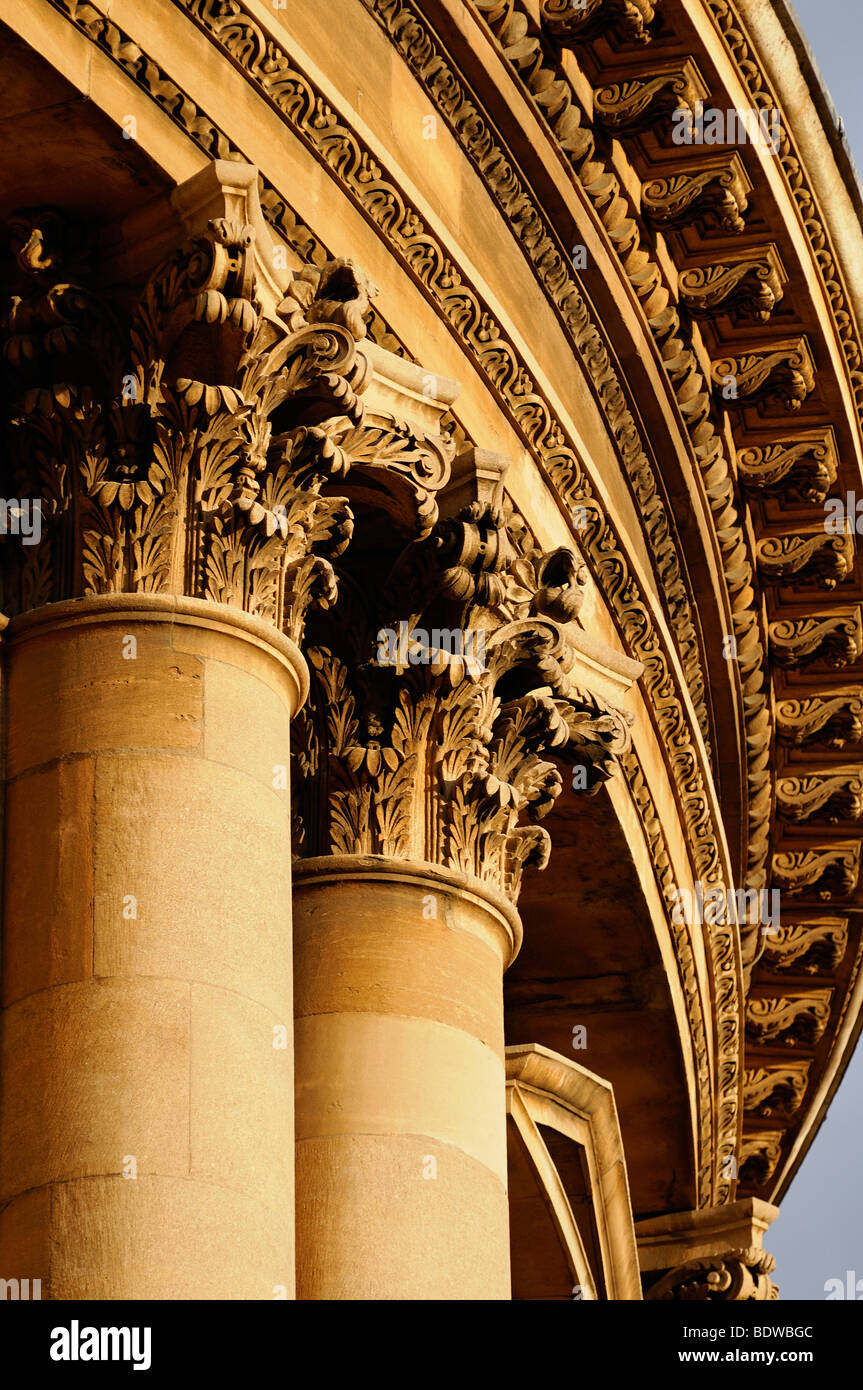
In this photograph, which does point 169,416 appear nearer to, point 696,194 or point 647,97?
point 647,97

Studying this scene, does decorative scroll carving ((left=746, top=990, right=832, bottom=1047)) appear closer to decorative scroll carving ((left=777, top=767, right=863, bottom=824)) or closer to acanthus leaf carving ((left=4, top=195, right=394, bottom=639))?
decorative scroll carving ((left=777, top=767, right=863, bottom=824))

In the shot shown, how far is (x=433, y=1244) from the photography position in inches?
456

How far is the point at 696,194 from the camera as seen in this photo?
1653 cm

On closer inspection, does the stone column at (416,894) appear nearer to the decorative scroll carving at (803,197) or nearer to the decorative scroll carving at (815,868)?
the decorative scroll carving at (803,197)

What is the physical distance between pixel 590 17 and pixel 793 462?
435 centimetres

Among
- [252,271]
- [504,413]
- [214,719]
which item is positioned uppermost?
[504,413]

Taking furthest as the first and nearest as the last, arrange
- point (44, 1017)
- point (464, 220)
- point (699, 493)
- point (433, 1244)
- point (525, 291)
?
point (699, 493)
point (525, 291)
point (464, 220)
point (433, 1244)
point (44, 1017)

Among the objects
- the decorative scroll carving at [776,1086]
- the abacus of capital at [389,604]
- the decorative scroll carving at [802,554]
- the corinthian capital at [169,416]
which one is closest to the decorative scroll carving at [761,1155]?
the decorative scroll carving at [776,1086]

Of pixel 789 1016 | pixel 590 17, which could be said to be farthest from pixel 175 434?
pixel 789 1016

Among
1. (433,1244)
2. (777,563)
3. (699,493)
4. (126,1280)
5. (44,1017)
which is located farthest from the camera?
(777,563)

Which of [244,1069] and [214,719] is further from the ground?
[214,719]

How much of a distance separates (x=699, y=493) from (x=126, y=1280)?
9831 millimetres
